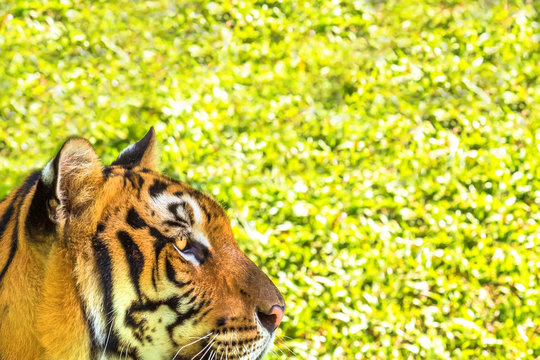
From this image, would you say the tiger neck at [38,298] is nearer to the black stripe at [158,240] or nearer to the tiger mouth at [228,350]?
the black stripe at [158,240]

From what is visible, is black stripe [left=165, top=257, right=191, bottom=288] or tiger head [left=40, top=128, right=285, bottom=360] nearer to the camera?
tiger head [left=40, top=128, right=285, bottom=360]

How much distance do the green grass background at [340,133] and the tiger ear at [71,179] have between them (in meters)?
1.76

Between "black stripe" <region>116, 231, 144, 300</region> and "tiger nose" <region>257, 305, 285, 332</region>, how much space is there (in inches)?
19.4

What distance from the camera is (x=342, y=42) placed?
643cm

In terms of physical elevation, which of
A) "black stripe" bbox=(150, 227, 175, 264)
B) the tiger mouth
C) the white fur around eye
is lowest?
the tiger mouth

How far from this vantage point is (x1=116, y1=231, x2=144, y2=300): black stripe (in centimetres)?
212

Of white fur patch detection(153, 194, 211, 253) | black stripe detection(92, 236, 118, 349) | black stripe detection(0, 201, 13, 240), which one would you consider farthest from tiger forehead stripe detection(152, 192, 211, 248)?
black stripe detection(0, 201, 13, 240)

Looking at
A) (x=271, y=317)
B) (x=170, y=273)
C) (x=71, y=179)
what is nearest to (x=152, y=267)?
(x=170, y=273)

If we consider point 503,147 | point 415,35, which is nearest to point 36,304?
A: point 503,147

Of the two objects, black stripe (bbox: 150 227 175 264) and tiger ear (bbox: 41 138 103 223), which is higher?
tiger ear (bbox: 41 138 103 223)

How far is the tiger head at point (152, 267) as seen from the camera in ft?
6.64

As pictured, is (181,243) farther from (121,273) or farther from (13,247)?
(13,247)

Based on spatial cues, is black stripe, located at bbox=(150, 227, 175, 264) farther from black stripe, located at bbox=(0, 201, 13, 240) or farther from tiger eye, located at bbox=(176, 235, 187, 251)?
black stripe, located at bbox=(0, 201, 13, 240)

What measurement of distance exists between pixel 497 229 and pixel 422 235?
Answer: 1.88ft
